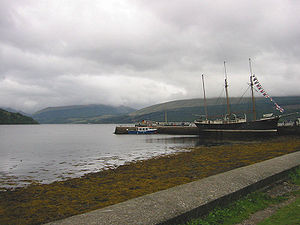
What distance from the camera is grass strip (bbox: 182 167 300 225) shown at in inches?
192

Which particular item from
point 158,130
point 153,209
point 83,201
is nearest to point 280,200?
point 153,209

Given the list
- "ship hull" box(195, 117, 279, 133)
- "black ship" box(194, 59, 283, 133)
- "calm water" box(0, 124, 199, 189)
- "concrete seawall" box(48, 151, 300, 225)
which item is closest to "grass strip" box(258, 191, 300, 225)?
"concrete seawall" box(48, 151, 300, 225)

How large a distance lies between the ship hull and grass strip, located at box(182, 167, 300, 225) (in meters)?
56.1

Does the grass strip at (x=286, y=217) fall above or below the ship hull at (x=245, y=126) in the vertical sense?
above

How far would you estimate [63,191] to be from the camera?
38.5ft

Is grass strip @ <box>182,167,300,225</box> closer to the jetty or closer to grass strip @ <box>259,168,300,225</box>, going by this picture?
grass strip @ <box>259,168,300,225</box>

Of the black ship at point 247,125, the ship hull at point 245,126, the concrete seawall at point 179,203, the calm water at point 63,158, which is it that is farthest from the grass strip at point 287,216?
the ship hull at point 245,126

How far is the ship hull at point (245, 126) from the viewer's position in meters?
56.3

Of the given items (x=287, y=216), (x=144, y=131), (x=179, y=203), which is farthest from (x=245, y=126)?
(x=179, y=203)

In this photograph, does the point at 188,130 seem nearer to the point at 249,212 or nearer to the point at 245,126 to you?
the point at 245,126

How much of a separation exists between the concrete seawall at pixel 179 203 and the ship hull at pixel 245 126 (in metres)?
55.0

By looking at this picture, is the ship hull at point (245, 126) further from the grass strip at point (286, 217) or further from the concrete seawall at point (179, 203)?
the grass strip at point (286, 217)

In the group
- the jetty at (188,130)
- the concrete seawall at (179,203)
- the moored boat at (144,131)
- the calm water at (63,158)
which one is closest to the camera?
the concrete seawall at (179,203)

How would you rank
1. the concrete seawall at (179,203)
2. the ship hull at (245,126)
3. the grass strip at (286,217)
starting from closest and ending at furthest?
the grass strip at (286,217) < the concrete seawall at (179,203) < the ship hull at (245,126)
